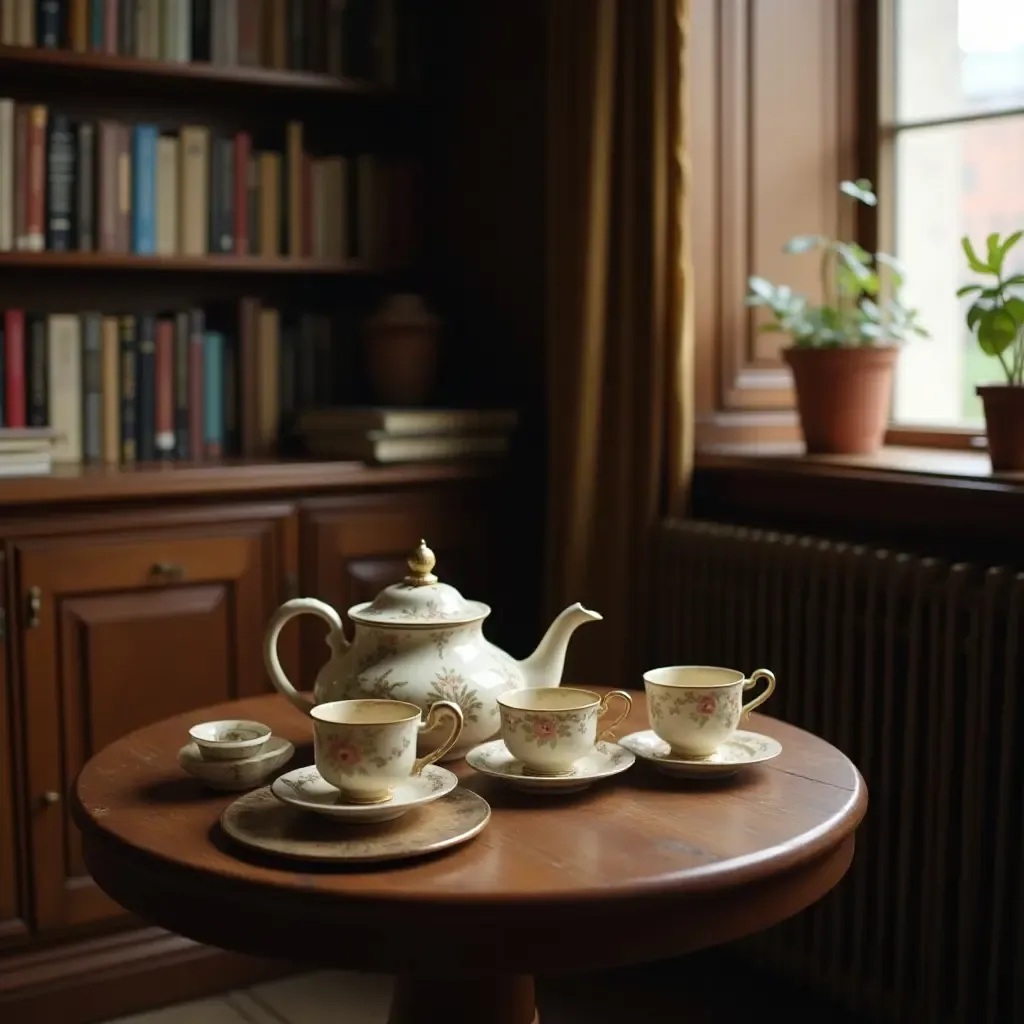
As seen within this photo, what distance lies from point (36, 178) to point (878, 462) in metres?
1.48

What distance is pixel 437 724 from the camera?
4.31 feet

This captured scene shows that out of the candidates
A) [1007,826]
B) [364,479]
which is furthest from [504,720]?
[364,479]

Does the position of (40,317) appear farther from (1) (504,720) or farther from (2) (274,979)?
(1) (504,720)

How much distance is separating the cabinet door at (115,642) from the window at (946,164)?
1.21 meters

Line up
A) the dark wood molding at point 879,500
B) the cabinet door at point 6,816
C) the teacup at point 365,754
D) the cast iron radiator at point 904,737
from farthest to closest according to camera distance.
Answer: the cabinet door at point 6,816
the dark wood molding at point 879,500
the cast iron radiator at point 904,737
the teacup at point 365,754

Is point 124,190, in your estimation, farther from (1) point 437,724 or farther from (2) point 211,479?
(1) point 437,724

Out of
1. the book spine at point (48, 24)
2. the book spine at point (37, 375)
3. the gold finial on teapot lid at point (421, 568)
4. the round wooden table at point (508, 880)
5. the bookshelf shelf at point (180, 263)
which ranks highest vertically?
the book spine at point (48, 24)

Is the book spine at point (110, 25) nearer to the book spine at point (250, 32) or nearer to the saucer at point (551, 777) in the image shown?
the book spine at point (250, 32)

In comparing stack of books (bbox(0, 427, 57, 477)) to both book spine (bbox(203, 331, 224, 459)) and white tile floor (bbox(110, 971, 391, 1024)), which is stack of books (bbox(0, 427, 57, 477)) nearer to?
book spine (bbox(203, 331, 224, 459))

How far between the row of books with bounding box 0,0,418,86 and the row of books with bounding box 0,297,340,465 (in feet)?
1.49

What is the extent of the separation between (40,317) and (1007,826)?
1.79 metres

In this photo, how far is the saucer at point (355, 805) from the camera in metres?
1.18

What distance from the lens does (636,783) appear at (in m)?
1.35

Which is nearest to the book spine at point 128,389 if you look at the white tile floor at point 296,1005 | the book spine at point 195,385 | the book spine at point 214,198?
the book spine at point 195,385
